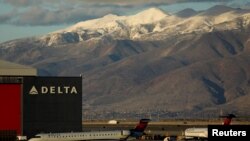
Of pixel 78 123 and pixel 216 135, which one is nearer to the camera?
pixel 216 135

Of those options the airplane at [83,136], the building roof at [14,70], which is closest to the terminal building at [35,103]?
the building roof at [14,70]

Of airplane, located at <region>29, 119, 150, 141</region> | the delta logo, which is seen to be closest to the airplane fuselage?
airplane, located at <region>29, 119, 150, 141</region>

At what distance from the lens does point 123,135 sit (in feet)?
447

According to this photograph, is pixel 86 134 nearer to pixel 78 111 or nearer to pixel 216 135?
pixel 78 111

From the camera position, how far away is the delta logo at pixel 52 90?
139 metres

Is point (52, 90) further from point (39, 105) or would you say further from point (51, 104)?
point (39, 105)

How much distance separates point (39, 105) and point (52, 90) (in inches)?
126

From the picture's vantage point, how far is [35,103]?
139875 mm

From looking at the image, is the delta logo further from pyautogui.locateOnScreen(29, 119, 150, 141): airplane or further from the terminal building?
pyautogui.locateOnScreen(29, 119, 150, 141): airplane

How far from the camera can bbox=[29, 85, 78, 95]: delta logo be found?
5482 inches

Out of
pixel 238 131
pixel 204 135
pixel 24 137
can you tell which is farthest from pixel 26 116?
pixel 238 131

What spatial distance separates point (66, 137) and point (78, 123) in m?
13.6

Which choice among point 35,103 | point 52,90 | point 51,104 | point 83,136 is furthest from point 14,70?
point 83,136

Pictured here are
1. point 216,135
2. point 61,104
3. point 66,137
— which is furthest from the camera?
point 61,104
